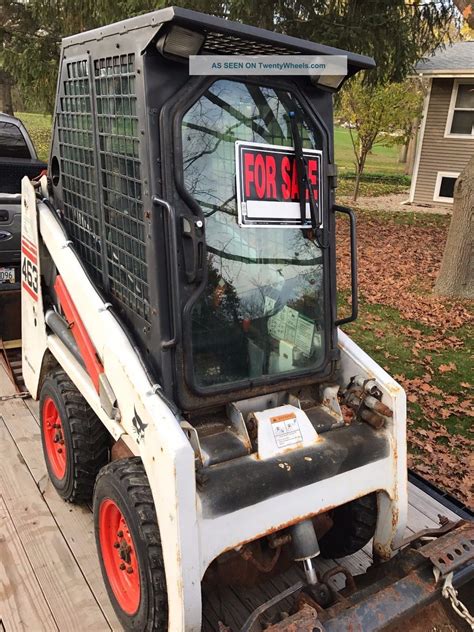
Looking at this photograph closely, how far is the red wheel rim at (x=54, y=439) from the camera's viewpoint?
10.8 ft

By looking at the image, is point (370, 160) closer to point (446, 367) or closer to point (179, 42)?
point (446, 367)

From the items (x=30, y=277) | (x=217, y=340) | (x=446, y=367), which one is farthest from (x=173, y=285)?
(x=446, y=367)

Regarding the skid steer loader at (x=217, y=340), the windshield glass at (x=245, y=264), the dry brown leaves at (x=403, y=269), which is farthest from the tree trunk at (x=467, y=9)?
the windshield glass at (x=245, y=264)

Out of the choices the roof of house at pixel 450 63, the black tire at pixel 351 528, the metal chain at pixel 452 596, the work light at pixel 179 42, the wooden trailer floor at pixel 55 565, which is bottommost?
the wooden trailer floor at pixel 55 565

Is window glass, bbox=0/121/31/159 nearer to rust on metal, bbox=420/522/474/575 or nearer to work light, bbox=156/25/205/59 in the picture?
work light, bbox=156/25/205/59

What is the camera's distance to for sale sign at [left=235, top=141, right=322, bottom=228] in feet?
7.73

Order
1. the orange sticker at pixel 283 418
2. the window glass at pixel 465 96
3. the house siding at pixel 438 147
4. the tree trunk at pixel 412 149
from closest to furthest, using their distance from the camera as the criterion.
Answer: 1. the orange sticker at pixel 283 418
2. the window glass at pixel 465 96
3. the house siding at pixel 438 147
4. the tree trunk at pixel 412 149

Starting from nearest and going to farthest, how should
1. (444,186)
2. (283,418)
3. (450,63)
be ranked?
(283,418), (450,63), (444,186)

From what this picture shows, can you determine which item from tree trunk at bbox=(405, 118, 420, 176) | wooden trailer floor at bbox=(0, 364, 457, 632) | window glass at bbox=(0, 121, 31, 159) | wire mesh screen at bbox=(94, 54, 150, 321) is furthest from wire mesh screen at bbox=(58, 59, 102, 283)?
tree trunk at bbox=(405, 118, 420, 176)

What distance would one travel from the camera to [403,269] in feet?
30.9

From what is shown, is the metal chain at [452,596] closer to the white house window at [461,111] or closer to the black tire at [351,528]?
the black tire at [351,528]

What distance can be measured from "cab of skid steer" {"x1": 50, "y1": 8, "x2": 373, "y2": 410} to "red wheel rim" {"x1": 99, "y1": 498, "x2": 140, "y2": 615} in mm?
616

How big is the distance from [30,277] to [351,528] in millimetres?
2367

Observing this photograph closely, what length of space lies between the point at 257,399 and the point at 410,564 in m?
0.94
